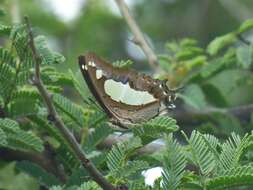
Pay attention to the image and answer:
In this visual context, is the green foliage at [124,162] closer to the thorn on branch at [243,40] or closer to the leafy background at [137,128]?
the leafy background at [137,128]

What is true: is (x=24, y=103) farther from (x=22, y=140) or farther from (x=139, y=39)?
(x=139, y=39)

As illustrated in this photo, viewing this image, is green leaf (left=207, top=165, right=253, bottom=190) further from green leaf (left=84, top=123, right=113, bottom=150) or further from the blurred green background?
the blurred green background

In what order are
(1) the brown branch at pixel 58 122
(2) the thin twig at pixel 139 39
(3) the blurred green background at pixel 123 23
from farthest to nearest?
(3) the blurred green background at pixel 123 23, (2) the thin twig at pixel 139 39, (1) the brown branch at pixel 58 122

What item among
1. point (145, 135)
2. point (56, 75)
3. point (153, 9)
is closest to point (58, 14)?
point (153, 9)

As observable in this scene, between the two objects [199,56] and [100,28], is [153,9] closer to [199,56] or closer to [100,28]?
[100,28]

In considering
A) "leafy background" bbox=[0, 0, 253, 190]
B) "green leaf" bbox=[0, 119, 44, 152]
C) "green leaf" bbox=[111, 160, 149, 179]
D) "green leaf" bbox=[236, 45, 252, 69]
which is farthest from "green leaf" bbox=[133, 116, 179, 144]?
"green leaf" bbox=[236, 45, 252, 69]

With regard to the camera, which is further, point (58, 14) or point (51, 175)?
point (58, 14)

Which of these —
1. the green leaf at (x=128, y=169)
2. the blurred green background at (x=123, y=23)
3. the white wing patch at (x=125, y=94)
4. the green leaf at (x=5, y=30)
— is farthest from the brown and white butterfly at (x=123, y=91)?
the blurred green background at (x=123, y=23)

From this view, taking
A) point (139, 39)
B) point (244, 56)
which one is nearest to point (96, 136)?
point (244, 56)
